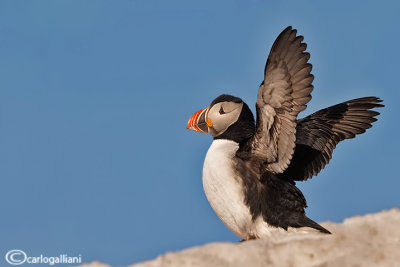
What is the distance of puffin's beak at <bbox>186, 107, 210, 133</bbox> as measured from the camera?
23.9ft

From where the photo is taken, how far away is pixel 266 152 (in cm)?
646

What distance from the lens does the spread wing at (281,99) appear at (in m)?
5.66

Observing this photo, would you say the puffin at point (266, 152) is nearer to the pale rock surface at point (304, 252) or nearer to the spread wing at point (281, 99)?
the spread wing at point (281, 99)

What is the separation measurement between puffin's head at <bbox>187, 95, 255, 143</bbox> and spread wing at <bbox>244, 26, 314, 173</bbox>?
1.60ft

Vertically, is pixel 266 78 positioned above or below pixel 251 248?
above

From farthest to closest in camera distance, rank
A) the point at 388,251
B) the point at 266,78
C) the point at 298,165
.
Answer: the point at 298,165
the point at 266,78
the point at 388,251

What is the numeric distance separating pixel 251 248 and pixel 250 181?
2.81 metres

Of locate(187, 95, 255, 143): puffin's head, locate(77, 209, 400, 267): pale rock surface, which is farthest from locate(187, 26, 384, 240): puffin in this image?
locate(77, 209, 400, 267): pale rock surface

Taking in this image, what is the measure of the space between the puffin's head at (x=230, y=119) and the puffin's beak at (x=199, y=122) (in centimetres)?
6

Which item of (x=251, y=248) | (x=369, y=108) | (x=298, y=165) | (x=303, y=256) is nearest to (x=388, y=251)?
(x=303, y=256)

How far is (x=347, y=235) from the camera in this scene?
375 centimetres

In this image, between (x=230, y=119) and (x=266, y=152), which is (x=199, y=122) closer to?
(x=230, y=119)

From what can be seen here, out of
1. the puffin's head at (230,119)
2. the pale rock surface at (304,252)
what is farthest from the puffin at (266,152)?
the pale rock surface at (304,252)

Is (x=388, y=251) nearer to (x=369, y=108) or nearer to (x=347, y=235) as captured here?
(x=347, y=235)
